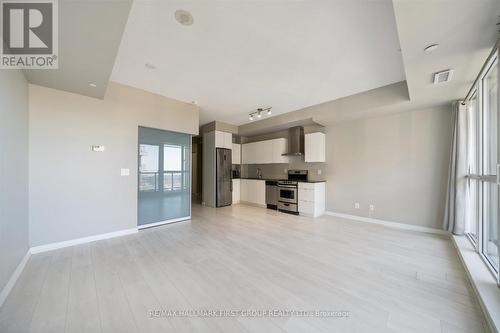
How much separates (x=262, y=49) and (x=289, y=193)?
3.77 meters

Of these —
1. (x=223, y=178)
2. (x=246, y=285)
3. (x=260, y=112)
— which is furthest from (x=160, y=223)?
(x=260, y=112)

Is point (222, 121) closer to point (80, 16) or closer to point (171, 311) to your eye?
point (80, 16)

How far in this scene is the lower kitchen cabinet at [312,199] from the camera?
4.77 m

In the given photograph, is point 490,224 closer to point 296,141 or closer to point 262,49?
point 262,49

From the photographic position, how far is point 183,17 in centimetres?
193

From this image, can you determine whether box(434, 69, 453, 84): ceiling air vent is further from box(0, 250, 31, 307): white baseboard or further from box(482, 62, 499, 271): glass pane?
box(0, 250, 31, 307): white baseboard

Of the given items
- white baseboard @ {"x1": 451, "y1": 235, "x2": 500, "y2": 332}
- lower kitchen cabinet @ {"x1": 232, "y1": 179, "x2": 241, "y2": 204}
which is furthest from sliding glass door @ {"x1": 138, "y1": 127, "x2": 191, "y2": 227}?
white baseboard @ {"x1": 451, "y1": 235, "x2": 500, "y2": 332}

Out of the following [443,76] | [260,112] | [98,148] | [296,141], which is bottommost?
[98,148]

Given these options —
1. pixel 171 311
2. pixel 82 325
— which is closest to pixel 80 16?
pixel 82 325

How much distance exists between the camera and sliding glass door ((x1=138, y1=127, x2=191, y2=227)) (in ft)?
12.7

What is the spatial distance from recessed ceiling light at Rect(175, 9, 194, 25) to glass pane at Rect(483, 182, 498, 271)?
4.03m

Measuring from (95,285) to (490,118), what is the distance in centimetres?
509

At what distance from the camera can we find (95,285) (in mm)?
1983

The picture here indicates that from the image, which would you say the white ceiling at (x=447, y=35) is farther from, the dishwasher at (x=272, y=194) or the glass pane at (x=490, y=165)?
the dishwasher at (x=272, y=194)
